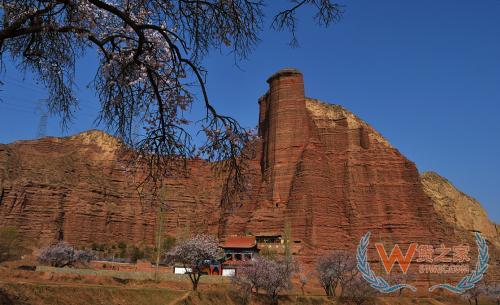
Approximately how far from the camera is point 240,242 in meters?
72.8

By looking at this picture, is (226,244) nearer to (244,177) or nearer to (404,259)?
(404,259)

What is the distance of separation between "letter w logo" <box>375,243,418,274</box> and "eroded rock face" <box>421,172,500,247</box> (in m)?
48.7

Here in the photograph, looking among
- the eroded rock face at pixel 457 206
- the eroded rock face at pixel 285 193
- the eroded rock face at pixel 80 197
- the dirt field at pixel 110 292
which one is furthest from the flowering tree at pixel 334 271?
the eroded rock face at pixel 457 206

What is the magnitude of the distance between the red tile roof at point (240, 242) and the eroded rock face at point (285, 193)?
5.98m

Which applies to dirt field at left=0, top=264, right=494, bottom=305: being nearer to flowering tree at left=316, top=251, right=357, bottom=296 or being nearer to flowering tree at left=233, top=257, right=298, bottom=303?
flowering tree at left=233, top=257, right=298, bottom=303

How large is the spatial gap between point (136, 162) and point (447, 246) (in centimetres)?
8217

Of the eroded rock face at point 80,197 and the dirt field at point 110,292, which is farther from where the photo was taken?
the eroded rock face at point 80,197

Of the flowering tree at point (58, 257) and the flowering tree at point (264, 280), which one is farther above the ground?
the flowering tree at point (58, 257)

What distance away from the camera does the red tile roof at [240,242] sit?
233 ft

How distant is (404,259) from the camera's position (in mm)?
77875

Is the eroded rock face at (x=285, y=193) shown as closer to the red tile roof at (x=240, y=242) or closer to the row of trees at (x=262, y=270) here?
the red tile roof at (x=240, y=242)

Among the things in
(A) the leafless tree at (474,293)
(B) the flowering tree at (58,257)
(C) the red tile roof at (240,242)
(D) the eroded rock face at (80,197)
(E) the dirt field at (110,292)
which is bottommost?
(A) the leafless tree at (474,293)

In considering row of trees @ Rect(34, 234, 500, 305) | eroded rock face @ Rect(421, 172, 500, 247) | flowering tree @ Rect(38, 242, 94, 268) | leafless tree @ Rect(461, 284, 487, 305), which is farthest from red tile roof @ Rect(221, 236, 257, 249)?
eroded rock face @ Rect(421, 172, 500, 247)

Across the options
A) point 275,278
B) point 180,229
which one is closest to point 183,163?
point 275,278
